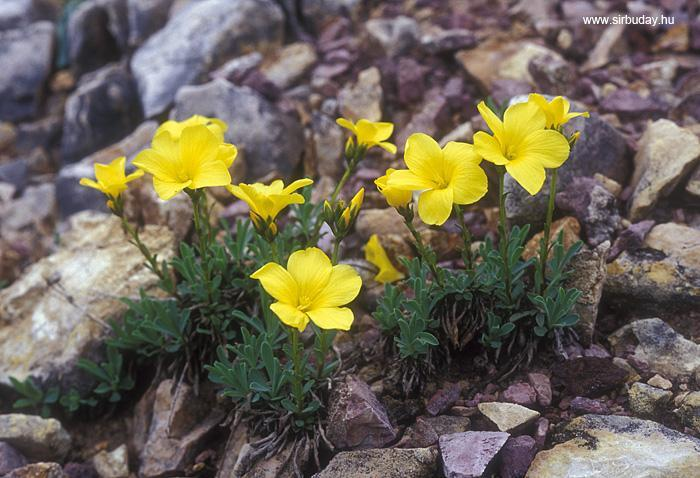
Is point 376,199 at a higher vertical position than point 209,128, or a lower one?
lower

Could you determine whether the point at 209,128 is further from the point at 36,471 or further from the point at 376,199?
the point at 36,471

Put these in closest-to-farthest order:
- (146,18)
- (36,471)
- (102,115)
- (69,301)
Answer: (36,471) < (69,301) < (102,115) < (146,18)

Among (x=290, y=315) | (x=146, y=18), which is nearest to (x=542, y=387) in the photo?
(x=290, y=315)

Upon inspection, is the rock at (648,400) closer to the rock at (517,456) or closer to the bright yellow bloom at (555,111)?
the rock at (517,456)

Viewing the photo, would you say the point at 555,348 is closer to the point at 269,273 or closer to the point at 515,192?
the point at 515,192

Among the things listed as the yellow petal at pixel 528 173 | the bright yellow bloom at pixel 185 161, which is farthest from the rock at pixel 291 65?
the yellow petal at pixel 528 173

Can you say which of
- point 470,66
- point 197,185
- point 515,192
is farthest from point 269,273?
point 470,66
